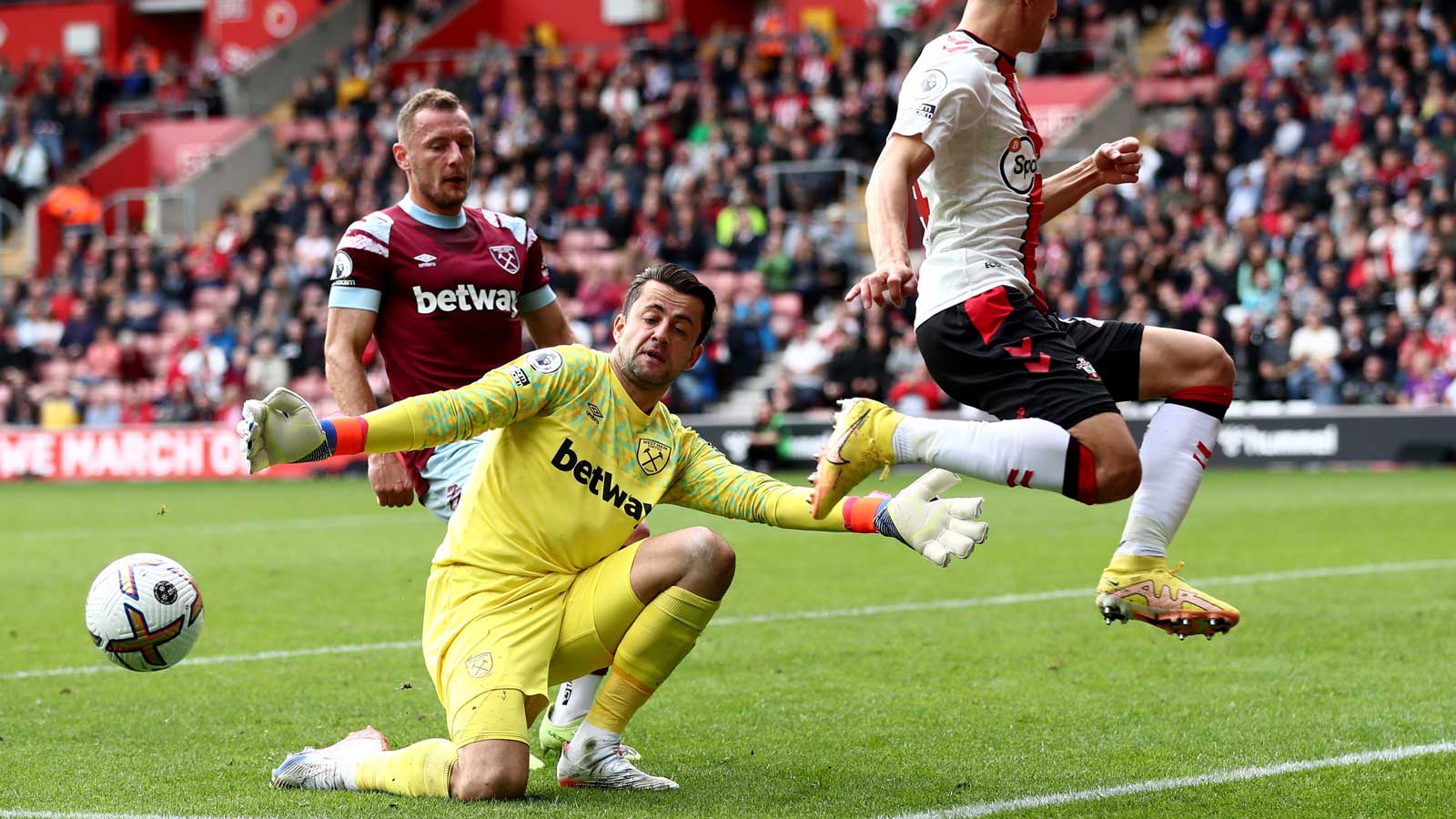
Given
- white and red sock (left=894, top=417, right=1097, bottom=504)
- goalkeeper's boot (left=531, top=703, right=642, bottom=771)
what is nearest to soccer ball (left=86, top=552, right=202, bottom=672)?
goalkeeper's boot (left=531, top=703, right=642, bottom=771)

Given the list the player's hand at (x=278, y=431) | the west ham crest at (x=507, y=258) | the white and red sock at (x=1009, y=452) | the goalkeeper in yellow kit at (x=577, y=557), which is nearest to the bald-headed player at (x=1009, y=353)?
the white and red sock at (x=1009, y=452)

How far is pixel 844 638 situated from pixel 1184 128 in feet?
58.6

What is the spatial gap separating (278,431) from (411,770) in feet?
4.24

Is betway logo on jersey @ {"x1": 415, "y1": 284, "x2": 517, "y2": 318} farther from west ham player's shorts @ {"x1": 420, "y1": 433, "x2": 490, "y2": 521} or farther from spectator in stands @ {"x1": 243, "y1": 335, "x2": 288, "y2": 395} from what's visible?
spectator in stands @ {"x1": 243, "y1": 335, "x2": 288, "y2": 395}

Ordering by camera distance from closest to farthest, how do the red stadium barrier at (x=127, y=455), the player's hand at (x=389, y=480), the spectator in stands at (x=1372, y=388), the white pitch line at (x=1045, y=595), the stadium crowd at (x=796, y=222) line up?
the player's hand at (x=389, y=480) < the white pitch line at (x=1045, y=595) < the spectator in stands at (x=1372, y=388) < the stadium crowd at (x=796, y=222) < the red stadium barrier at (x=127, y=455)

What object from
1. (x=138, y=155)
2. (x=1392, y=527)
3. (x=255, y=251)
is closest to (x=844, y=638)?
(x=1392, y=527)

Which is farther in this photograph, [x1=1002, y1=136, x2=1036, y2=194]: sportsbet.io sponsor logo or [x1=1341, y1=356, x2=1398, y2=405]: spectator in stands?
[x1=1341, y1=356, x2=1398, y2=405]: spectator in stands

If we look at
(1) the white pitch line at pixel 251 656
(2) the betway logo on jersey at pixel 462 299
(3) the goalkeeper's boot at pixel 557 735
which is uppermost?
(2) the betway logo on jersey at pixel 462 299

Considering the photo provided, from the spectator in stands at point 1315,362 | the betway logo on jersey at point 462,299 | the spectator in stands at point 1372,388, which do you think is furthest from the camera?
the spectator in stands at point 1315,362

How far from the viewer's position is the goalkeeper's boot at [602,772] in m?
5.73

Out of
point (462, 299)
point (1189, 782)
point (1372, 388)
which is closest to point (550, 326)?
point (462, 299)

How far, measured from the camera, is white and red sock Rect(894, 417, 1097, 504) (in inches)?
213

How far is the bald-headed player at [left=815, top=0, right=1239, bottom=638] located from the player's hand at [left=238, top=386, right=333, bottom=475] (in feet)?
4.95

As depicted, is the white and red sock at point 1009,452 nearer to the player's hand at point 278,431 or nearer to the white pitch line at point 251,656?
the player's hand at point 278,431
